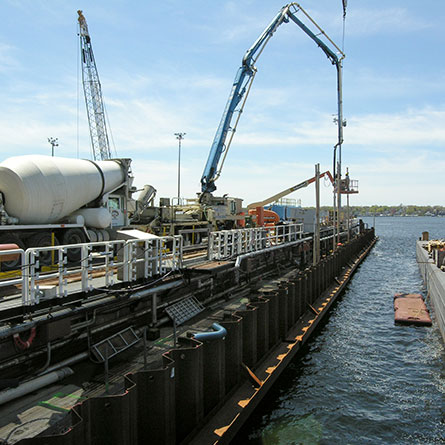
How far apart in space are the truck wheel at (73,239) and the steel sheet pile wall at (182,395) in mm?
5968

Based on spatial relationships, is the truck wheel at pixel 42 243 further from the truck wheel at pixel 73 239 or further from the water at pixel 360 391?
the water at pixel 360 391

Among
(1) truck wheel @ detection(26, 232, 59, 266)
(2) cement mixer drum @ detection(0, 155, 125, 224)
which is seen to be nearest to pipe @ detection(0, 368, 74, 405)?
(1) truck wheel @ detection(26, 232, 59, 266)

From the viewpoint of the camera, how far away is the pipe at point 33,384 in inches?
289

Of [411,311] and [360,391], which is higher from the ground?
[411,311]

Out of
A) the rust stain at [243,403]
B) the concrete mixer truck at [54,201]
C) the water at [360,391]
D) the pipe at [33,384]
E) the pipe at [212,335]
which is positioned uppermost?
the concrete mixer truck at [54,201]

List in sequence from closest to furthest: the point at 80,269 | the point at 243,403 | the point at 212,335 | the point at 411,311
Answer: the point at 212,335 < the point at 243,403 < the point at 80,269 < the point at 411,311

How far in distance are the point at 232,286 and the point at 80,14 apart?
65.2 metres

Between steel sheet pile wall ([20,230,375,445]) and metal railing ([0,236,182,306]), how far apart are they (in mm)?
2553

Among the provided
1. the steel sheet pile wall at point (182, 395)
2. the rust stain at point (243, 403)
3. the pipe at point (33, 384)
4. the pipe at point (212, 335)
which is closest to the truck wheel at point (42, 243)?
the pipe at point (33, 384)

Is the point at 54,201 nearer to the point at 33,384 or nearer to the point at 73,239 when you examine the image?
the point at 73,239

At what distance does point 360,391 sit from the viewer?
37.2 feet

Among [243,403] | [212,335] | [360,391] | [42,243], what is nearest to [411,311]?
[360,391]

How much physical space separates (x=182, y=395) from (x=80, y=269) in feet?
14.8

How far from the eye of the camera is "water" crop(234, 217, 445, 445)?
30.1 ft
